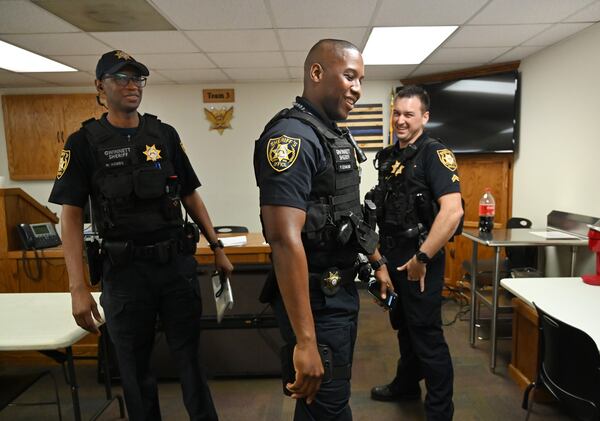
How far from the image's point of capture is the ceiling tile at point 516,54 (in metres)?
3.44

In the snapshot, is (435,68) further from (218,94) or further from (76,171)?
(76,171)

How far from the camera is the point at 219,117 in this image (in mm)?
4680

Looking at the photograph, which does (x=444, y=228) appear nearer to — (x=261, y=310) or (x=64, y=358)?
(x=261, y=310)

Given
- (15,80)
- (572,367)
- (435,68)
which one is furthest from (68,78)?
(572,367)

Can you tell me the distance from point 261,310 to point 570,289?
1655 millimetres

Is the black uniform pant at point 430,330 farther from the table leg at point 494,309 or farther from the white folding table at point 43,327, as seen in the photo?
the white folding table at point 43,327

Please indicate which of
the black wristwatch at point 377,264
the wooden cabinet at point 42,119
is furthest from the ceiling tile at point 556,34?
the wooden cabinet at point 42,119

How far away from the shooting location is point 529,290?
1834mm

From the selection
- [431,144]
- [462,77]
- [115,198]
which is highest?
[462,77]

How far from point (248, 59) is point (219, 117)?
1.22m

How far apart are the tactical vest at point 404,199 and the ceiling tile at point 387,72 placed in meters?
2.28

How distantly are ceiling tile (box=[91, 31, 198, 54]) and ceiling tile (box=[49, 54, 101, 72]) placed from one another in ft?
1.48

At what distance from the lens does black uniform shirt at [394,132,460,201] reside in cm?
178

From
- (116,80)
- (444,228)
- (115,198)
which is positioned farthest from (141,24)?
(444,228)
